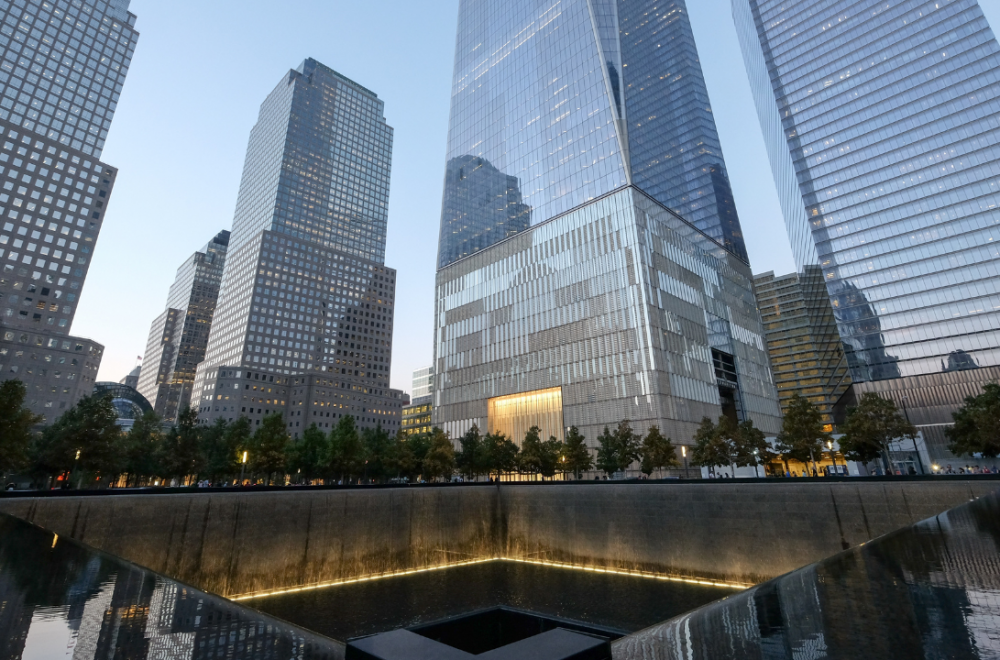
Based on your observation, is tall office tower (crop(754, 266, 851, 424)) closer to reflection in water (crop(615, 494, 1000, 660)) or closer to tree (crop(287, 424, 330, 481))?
tree (crop(287, 424, 330, 481))

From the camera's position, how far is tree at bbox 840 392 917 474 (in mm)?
51594

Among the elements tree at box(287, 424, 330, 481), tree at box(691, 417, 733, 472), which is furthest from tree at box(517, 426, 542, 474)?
tree at box(287, 424, 330, 481)

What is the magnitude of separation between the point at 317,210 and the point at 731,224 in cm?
15539

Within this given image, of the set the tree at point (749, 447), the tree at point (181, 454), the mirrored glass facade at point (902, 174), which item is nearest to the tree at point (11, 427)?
the tree at point (181, 454)

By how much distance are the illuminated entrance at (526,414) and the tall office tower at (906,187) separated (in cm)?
6097

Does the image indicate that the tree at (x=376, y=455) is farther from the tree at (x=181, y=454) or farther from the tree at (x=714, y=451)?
the tree at (x=714, y=451)

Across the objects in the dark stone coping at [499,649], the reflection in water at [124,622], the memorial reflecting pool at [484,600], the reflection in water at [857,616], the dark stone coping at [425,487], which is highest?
the dark stone coping at [425,487]

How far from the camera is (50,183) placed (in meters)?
115

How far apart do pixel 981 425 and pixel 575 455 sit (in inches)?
1623

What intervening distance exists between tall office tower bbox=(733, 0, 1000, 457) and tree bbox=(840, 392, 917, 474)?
46.6 meters

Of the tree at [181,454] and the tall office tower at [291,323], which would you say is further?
the tall office tower at [291,323]

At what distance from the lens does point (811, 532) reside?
3203 cm

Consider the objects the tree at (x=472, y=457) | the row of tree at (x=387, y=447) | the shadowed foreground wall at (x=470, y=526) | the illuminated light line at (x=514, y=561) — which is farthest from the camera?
the tree at (x=472, y=457)

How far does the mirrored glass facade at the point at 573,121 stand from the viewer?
290 feet
